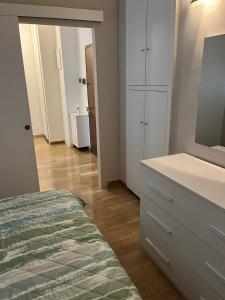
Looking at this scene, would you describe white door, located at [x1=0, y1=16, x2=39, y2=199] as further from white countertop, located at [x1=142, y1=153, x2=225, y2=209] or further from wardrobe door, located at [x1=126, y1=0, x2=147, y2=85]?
white countertop, located at [x1=142, y1=153, x2=225, y2=209]

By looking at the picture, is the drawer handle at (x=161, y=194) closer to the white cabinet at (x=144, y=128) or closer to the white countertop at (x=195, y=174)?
the white countertop at (x=195, y=174)

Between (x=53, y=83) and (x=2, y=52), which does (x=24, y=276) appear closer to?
(x=2, y=52)

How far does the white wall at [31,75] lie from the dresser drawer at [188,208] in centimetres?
460

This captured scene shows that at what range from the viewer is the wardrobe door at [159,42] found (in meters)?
1.98

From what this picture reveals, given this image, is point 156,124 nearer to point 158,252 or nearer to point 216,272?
point 158,252

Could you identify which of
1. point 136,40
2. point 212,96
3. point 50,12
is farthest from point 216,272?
point 50,12

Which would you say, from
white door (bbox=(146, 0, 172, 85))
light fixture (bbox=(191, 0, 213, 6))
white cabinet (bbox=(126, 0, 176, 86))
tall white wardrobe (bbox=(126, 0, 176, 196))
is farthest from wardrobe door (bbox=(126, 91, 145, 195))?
light fixture (bbox=(191, 0, 213, 6))

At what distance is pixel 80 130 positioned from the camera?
467 cm

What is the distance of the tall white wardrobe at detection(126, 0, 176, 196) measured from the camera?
2.04 m

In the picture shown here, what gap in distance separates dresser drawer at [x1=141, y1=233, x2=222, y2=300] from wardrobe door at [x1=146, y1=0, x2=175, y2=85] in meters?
1.37

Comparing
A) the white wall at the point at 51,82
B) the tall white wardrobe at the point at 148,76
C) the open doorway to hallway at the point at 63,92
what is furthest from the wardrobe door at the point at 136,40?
the white wall at the point at 51,82

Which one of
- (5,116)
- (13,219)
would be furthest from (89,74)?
(13,219)

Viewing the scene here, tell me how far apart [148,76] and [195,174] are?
1.16m

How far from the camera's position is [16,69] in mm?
2424
